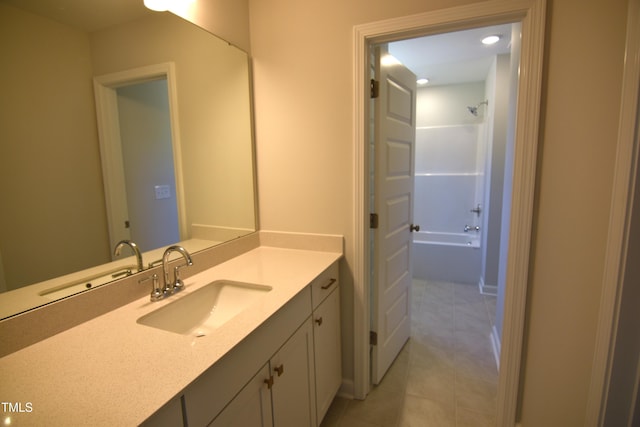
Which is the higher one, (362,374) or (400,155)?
(400,155)

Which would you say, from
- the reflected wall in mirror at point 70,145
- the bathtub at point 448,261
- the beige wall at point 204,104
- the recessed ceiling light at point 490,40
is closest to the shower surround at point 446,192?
the bathtub at point 448,261

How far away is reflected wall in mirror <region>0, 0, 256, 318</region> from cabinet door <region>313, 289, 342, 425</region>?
72 cm

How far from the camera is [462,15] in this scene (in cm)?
139

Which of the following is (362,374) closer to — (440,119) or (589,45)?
(589,45)

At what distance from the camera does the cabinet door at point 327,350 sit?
59.2 inches

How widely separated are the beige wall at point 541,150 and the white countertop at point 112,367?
0.83m

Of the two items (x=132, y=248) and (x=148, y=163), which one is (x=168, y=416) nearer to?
(x=132, y=248)

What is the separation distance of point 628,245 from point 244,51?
2.03 meters

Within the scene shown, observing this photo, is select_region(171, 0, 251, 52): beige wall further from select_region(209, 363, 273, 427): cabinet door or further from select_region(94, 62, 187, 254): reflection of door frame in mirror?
select_region(209, 363, 273, 427): cabinet door

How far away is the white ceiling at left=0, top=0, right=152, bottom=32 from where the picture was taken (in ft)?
3.15

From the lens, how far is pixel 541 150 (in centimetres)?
135

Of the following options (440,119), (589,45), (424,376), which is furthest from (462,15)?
(440,119)

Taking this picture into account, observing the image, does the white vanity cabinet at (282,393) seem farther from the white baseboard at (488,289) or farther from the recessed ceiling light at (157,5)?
the white baseboard at (488,289)

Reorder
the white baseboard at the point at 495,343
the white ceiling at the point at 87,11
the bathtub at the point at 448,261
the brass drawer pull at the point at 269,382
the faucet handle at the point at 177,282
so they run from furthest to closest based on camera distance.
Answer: the bathtub at the point at 448,261 < the white baseboard at the point at 495,343 < the faucet handle at the point at 177,282 < the brass drawer pull at the point at 269,382 < the white ceiling at the point at 87,11
